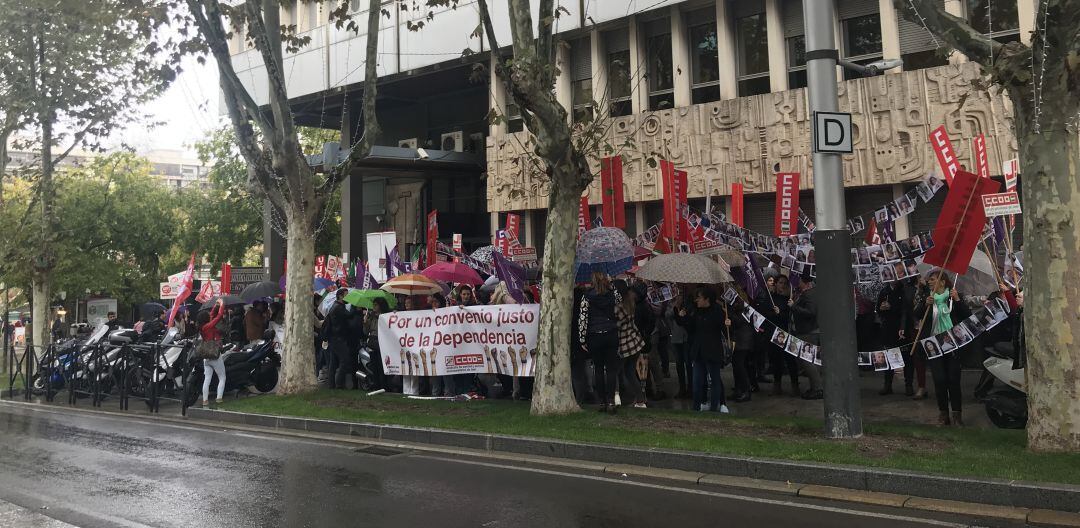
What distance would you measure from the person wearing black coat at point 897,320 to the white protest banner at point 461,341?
16.1 ft

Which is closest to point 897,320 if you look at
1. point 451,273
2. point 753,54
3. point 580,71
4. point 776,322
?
point 776,322

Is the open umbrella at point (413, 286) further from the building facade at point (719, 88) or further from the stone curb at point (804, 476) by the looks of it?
the stone curb at point (804, 476)

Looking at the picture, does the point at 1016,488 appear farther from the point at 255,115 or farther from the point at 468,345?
the point at 255,115

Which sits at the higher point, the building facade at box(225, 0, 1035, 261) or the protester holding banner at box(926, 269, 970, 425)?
the building facade at box(225, 0, 1035, 261)

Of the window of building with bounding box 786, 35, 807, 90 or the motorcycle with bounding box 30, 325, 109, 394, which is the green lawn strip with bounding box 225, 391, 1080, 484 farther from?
the window of building with bounding box 786, 35, 807, 90

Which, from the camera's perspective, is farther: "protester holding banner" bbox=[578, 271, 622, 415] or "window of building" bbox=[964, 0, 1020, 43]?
"window of building" bbox=[964, 0, 1020, 43]

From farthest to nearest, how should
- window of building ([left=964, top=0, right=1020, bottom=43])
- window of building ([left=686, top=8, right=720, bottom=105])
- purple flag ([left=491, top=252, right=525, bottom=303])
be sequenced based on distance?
window of building ([left=686, top=8, right=720, bottom=105]) → window of building ([left=964, top=0, right=1020, bottom=43]) → purple flag ([left=491, top=252, right=525, bottom=303])

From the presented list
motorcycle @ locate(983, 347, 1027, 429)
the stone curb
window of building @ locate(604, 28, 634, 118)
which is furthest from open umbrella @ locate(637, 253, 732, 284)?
window of building @ locate(604, 28, 634, 118)

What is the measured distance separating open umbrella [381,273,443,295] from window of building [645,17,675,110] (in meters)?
8.86

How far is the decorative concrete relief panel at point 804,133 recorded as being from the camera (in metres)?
15.1

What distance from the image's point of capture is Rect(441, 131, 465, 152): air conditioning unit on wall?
87.5 feet

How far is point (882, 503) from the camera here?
6262 millimetres

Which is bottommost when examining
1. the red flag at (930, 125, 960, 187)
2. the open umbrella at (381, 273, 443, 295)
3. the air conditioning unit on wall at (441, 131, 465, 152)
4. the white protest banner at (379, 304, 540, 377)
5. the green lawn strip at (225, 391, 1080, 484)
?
the green lawn strip at (225, 391, 1080, 484)

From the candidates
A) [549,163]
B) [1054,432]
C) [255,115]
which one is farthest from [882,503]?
[255,115]
